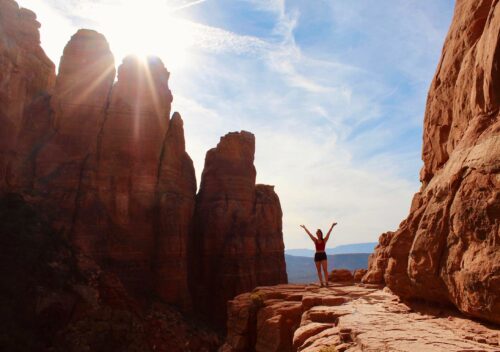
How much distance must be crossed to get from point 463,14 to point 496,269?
6.71 m

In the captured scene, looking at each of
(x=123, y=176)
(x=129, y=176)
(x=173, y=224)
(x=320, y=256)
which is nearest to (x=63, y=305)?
(x=173, y=224)

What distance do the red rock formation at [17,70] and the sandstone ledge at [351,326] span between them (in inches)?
1273

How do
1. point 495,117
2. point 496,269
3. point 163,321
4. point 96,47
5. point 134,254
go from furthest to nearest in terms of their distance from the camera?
1. point 96,47
2. point 134,254
3. point 163,321
4. point 495,117
5. point 496,269

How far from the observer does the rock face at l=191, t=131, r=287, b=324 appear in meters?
47.5

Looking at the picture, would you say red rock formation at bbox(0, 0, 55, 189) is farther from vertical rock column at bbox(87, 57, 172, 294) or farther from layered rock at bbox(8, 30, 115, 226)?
vertical rock column at bbox(87, 57, 172, 294)

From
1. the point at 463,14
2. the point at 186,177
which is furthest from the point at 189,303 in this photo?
the point at 463,14

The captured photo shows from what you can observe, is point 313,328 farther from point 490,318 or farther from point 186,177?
point 186,177

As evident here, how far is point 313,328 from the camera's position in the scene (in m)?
9.81

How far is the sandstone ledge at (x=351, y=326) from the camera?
6.10 metres

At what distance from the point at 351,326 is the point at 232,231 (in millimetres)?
42029

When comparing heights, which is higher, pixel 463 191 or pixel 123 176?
pixel 123 176

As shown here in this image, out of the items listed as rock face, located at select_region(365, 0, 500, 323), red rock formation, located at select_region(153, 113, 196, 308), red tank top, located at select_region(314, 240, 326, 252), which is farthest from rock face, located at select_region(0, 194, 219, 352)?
rock face, located at select_region(365, 0, 500, 323)

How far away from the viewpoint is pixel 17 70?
129 feet

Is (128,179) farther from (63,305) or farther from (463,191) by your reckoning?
(463,191)
